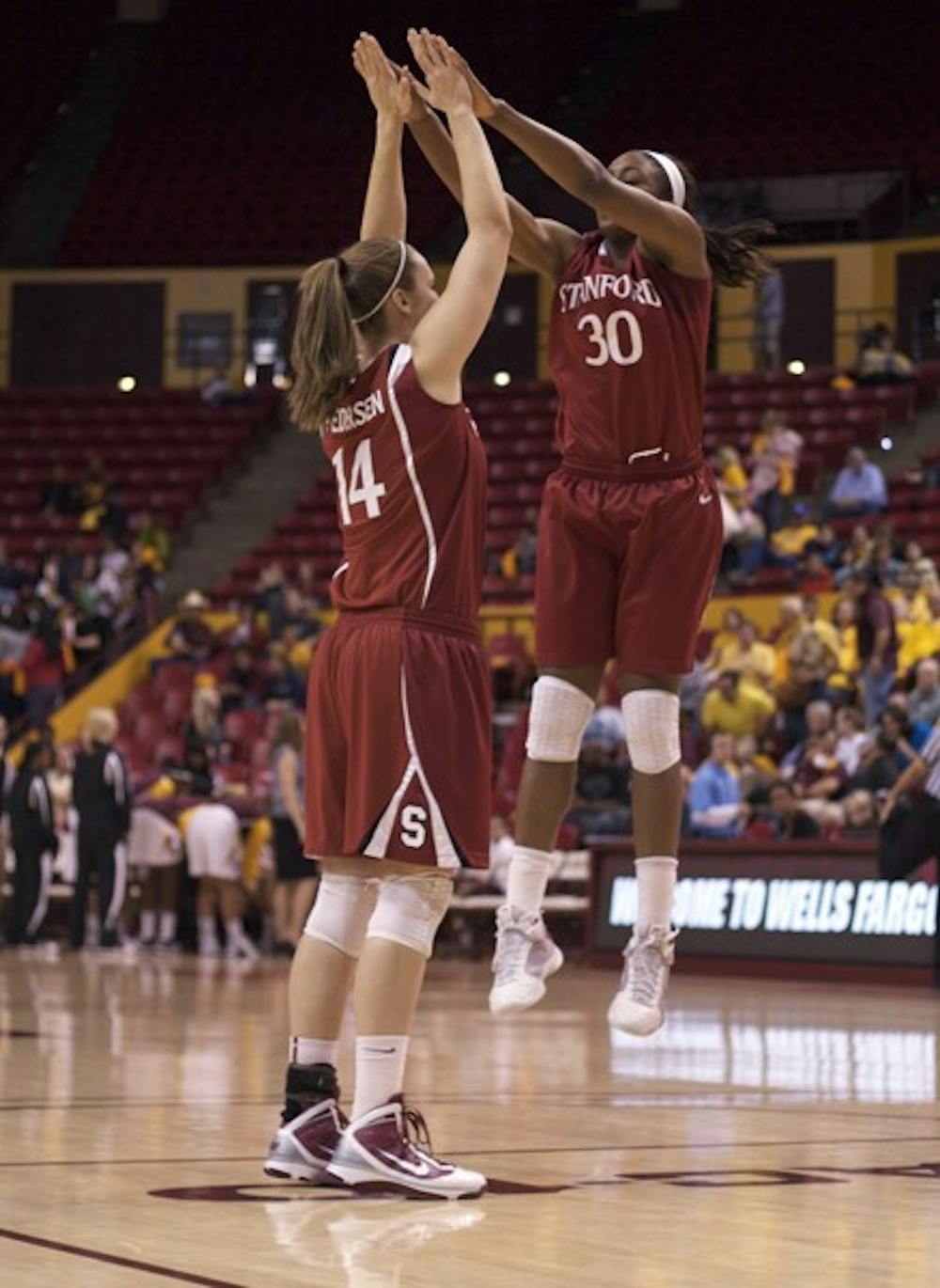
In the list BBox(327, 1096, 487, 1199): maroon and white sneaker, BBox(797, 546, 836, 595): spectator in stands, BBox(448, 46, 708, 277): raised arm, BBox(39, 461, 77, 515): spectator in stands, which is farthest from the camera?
BBox(39, 461, 77, 515): spectator in stands

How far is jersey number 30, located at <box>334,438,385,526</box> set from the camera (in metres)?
5.25

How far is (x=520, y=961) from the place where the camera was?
6.02 meters

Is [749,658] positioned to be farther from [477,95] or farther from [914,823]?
[477,95]

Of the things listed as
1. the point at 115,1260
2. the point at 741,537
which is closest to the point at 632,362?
the point at 115,1260

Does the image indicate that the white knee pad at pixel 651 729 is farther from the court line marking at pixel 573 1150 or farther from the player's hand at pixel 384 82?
the player's hand at pixel 384 82

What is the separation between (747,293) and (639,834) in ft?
78.7

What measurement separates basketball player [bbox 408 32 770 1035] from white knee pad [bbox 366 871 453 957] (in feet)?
2.66

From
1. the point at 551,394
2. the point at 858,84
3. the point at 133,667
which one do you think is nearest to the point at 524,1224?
the point at 133,667

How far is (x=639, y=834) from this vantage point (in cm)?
625

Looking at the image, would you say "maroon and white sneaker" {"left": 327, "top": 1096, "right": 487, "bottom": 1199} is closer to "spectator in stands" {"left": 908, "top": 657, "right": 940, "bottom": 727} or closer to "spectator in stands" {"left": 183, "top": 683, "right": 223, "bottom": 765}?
"spectator in stands" {"left": 908, "top": 657, "right": 940, "bottom": 727}

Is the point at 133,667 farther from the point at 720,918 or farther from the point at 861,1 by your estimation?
the point at 861,1

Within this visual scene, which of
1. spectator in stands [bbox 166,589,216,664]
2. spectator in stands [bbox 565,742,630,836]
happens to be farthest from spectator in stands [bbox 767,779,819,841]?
spectator in stands [bbox 166,589,216,664]

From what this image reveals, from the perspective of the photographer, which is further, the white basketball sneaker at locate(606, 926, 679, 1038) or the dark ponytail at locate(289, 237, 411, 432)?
the white basketball sneaker at locate(606, 926, 679, 1038)

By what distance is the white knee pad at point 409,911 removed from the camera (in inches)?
203
